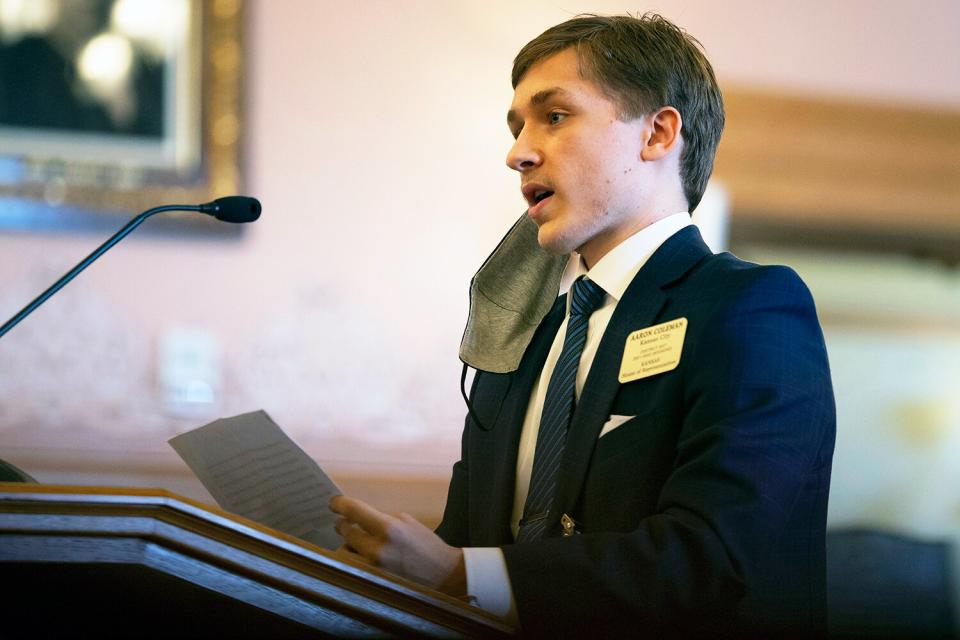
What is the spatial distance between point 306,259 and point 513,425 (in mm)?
1692

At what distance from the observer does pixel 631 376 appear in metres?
1.38

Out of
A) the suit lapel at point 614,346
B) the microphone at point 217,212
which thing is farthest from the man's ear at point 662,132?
the microphone at point 217,212

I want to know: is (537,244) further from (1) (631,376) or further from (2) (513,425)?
(1) (631,376)

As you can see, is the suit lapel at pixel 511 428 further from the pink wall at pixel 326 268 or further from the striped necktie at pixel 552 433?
the pink wall at pixel 326 268

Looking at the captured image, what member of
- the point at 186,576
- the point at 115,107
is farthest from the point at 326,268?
the point at 186,576

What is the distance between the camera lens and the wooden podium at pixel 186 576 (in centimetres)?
93

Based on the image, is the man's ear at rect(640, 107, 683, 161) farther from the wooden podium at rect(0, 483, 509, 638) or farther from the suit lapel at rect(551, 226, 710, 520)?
the wooden podium at rect(0, 483, 509, 638)

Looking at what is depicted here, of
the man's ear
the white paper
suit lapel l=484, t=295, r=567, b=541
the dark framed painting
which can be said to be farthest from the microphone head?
the dark framed painting

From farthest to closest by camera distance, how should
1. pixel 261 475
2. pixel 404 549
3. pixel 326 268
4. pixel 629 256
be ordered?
1. pixel 326 268
2. pixel 629 256
3. pixel 261 475
4. pixel 404 549

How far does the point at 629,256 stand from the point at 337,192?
179cm

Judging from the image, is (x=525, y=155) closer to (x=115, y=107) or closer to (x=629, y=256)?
(x=629, y=256)

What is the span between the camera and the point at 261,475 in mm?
1310

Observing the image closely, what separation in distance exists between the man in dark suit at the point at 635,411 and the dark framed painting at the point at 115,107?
159cm

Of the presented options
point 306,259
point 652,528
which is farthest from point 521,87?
point 306,259
